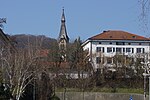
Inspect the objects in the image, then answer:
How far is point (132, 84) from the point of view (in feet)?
210

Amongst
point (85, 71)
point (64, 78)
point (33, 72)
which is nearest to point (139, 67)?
point (85, 71)

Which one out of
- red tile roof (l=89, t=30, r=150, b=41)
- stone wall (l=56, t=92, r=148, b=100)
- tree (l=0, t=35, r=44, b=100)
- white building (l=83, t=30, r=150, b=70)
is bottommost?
stone wall (l=56, t=92, r=148, b=100)

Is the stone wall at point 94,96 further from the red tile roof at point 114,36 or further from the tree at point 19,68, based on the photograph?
the red tile roof at point 114,36

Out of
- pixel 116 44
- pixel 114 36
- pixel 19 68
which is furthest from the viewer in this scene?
pixel 114 36

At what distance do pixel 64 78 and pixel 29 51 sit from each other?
15030 millimetres

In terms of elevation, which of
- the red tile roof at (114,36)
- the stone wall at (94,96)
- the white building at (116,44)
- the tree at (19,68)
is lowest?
the stone wall at (94,96)

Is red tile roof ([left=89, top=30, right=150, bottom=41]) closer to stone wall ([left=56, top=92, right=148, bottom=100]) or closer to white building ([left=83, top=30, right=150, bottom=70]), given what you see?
white building ([left=83, top=30, right=150, bottom=70])

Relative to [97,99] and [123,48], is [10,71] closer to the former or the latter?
[97,99]

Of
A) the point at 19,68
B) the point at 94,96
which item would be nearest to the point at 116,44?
the point at 94,96

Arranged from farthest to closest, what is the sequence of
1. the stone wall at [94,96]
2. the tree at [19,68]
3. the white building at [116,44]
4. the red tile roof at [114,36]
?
the red tile roof at [114,36]
the white building at [116,44]
the stone wall at [94,96]
the tree at [19,68]

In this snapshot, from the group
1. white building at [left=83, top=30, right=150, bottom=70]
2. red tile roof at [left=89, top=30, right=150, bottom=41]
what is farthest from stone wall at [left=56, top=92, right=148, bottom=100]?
red tile roof at [left=89, top=30, right=150, bottom=41]

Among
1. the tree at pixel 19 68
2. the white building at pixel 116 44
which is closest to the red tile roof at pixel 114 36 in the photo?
the white building at pixel 116 44

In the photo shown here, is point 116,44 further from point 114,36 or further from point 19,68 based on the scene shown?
point 19,68

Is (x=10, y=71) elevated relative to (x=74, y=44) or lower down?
lower down
